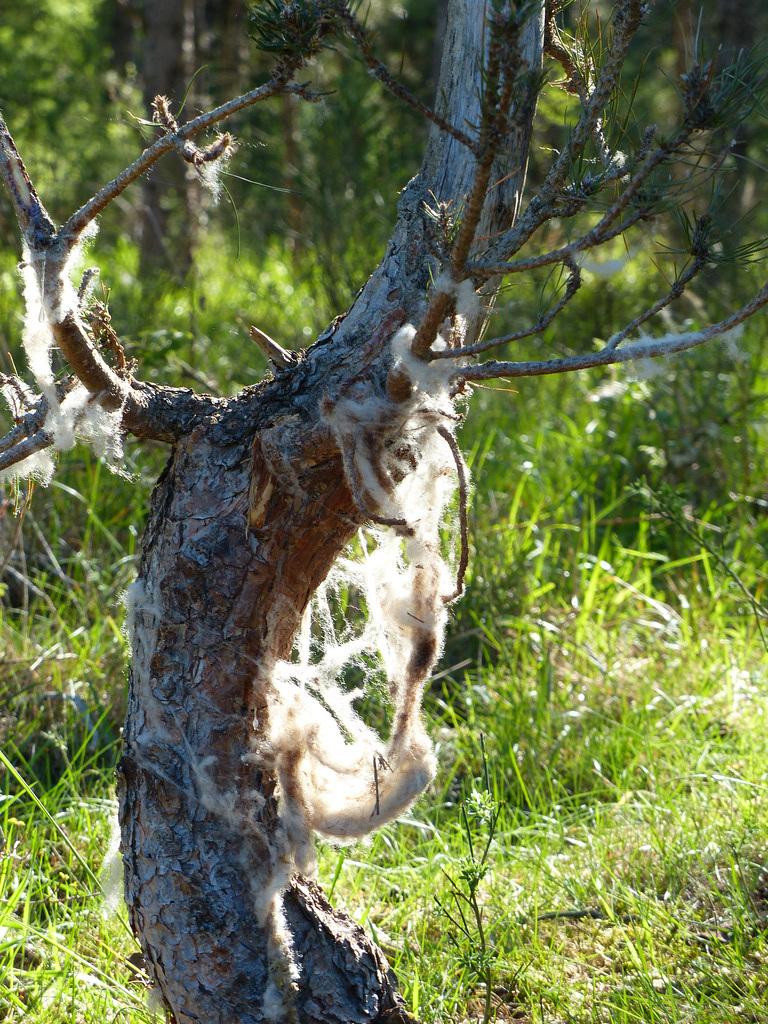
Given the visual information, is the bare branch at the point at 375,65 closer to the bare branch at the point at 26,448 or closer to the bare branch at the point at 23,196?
the bare branch at the point at 23,196

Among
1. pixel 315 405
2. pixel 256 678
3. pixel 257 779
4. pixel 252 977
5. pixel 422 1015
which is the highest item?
pixel 315 405

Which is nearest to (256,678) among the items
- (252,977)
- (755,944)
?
(252,977)

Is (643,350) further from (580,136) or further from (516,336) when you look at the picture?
(580,136)

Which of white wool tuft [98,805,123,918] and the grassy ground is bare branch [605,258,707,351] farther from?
white wool tuft [98,805,123,918]

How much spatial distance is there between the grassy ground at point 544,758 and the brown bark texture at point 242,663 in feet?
0.88

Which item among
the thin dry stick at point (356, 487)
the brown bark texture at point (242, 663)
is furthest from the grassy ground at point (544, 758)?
the thin dry stick at point (356, 487)

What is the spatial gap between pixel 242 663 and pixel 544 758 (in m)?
1.16

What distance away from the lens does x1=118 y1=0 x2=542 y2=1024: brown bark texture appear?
1.16 m

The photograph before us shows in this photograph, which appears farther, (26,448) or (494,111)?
(26,448)

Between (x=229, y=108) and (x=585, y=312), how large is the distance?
15.4 feet

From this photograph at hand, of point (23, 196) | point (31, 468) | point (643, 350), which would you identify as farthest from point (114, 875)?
point (643, 350)

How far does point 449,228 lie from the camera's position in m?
0.98

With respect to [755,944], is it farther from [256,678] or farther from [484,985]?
[256,678]

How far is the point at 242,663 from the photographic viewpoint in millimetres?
1209
